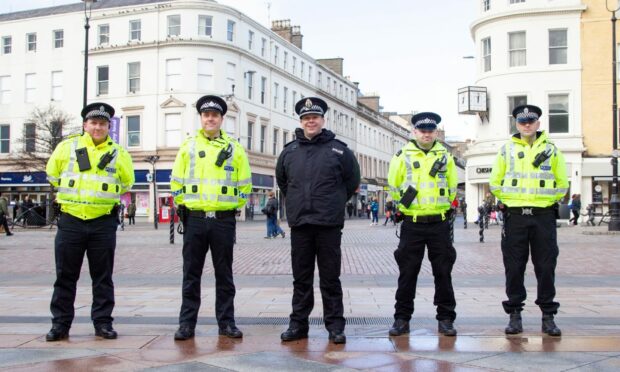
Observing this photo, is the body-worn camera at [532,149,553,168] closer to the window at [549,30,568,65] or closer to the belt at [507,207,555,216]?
the belt at [507,207,555,216]

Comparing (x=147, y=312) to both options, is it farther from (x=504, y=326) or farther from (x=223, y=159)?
(x=504, y=326)

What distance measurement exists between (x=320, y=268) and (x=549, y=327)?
2126mm

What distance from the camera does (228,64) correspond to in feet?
150

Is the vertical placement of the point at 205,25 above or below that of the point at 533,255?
above

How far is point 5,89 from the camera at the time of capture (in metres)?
49.4

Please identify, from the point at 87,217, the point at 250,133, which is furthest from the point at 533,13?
the point at 87,217

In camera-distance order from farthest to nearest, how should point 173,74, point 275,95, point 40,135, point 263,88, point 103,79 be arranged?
point 275,95 → point 263,88 → point 103,79 → point 40,135 → point 173,74

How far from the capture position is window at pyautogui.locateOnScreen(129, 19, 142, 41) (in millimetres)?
45062

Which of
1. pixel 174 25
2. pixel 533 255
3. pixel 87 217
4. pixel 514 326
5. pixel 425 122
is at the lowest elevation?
pixel 514 326

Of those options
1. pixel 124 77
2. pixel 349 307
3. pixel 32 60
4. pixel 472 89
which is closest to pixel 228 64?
pixel 124 77

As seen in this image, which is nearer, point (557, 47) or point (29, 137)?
point (557, 47)

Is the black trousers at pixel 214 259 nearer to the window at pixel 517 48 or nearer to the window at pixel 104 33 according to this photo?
the window at pixel 517 48

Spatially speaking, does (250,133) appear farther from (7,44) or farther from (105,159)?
(105,159)

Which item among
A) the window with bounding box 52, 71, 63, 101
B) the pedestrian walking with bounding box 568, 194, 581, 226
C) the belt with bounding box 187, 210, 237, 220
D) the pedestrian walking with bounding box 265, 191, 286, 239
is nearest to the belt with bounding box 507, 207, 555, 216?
the belt with bounding box 187, 210, 237, 220
